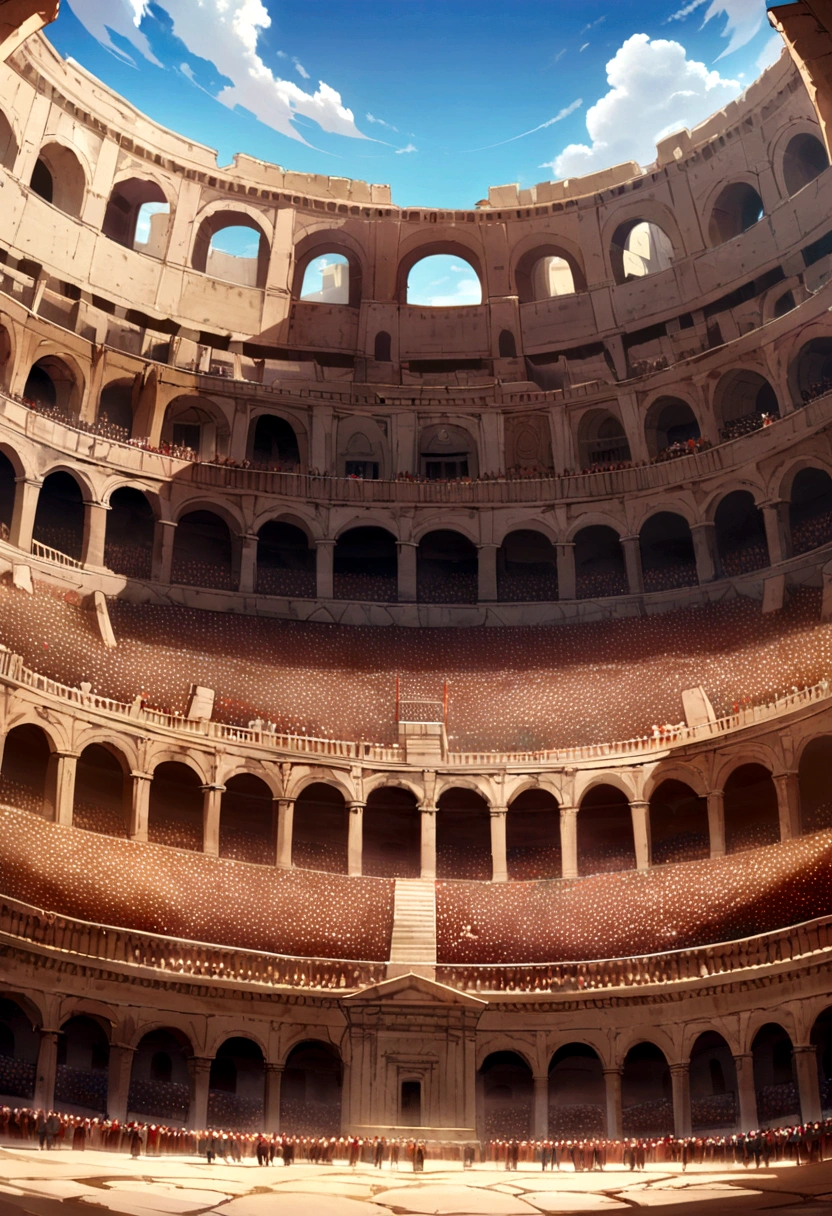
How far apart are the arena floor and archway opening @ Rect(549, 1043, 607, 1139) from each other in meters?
7.02

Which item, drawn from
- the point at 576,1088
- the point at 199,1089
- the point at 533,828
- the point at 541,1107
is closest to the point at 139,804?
the point at 199,1089

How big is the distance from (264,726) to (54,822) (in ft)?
29.6

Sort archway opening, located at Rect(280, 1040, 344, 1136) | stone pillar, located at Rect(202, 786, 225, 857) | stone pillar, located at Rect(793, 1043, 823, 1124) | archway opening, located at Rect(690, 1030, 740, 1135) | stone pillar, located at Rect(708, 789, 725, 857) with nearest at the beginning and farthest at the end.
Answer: stone pillar, located at Rect(793, 1043, 823, 1124) → archway opening, located at Rect(690, 1030, 740, 1135) → archway opening, located at Rect(280, 1040, 344, 1136) → stone pillar, located at Rect(708, 789, 725, 857) → stone pillar, located at Rect(202, 786, 225, 857)

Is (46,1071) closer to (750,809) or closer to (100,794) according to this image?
(100,794)

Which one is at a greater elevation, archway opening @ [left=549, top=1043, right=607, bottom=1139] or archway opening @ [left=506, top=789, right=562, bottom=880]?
archway opening @ [left=506, top=789, right=562, bottom=880]

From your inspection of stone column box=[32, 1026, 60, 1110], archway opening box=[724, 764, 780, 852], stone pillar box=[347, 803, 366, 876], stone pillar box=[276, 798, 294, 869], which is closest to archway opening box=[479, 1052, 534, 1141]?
stone pillar box=[347, 803, 366, 876]

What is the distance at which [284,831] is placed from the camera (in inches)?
1731

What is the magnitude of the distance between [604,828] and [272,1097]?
627 inches

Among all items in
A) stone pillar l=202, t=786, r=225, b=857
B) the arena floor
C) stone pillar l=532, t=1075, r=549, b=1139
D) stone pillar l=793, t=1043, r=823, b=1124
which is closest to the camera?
the arena floor

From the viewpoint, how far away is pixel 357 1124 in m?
37.0

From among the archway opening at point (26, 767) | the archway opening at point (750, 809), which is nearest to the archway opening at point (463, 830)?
the archway opening at point (750, 809)

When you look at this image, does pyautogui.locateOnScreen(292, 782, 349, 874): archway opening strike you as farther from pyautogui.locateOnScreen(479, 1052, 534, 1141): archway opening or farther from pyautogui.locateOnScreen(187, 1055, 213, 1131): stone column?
pyautogui.locateOnScreen(187, 1055, 213, 1131): stone column

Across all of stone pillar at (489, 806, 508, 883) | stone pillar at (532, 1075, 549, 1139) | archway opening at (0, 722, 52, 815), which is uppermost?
archway opening at (0, 722, 52, 815)

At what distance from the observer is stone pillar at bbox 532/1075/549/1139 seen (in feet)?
126
